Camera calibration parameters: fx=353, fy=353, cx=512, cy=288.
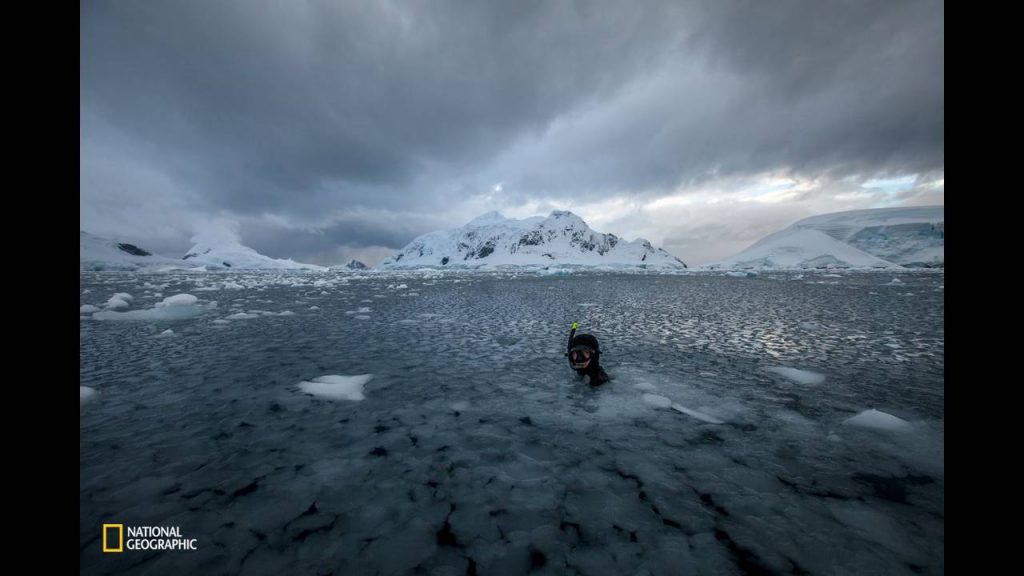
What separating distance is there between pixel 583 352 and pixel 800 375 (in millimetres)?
4600

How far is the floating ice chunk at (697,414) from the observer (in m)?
5.14

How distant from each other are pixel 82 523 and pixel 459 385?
451 cm

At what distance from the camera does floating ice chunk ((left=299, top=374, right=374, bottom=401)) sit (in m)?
6.07

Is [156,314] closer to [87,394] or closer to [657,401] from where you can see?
[87,394]

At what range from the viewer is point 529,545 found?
2.78 metres

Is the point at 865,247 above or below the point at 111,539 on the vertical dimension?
above

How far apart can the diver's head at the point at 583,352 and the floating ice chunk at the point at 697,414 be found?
1542 mm

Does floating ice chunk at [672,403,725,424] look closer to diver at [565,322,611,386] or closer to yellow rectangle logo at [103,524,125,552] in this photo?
diver at [565,322,611,386]

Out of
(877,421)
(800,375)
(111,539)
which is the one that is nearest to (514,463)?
(111,539)

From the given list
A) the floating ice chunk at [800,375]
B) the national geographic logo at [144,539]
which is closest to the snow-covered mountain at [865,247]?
the floating ice chunk at [800,375]

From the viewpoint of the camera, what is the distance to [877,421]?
4977mm

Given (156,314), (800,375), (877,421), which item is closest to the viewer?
(877,421)
